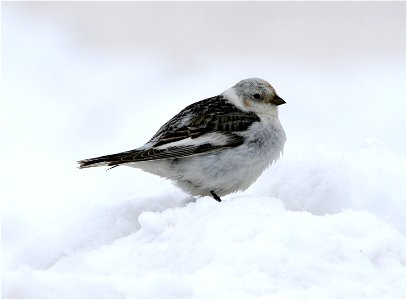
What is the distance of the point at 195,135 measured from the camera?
598 centimetres

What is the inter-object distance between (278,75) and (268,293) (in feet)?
24.3

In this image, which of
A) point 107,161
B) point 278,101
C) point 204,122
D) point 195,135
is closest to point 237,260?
point 107,161

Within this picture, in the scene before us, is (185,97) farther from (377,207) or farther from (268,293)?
(268,293)

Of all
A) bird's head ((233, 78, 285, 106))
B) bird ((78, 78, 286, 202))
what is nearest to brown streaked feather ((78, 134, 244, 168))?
bird ((78, 78, 286, 202))

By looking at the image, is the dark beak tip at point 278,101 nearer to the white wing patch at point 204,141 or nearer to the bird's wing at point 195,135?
the bird's wing at point 195,135

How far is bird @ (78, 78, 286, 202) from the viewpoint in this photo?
5871 millimetres

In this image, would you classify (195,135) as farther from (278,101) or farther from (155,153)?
(278,101)

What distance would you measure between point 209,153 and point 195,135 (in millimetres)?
150

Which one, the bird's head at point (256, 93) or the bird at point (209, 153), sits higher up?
the bird's head at point (256, 93)

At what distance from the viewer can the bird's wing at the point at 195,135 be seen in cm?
582

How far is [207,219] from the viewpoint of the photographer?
453 centimetres

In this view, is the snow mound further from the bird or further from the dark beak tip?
the dark beak tip

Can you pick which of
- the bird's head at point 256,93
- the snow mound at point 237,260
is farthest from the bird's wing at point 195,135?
the snow mound at point 237,260

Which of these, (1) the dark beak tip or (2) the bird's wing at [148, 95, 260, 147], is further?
(1) the dark beak tip
